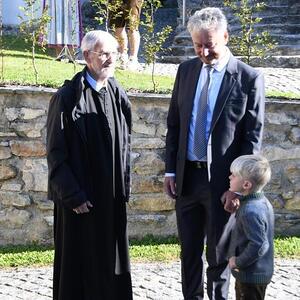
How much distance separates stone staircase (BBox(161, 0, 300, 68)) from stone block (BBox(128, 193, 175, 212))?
11.4 ft

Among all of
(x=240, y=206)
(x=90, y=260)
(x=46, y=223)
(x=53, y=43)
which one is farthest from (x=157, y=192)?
(x=53, y=43)

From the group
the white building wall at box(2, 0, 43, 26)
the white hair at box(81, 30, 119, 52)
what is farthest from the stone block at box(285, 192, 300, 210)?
the white building wall at box(2, 0, 43, 26)

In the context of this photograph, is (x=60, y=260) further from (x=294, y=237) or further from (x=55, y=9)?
(x=55, y=9)

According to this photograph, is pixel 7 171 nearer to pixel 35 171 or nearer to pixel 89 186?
pixel 35 171

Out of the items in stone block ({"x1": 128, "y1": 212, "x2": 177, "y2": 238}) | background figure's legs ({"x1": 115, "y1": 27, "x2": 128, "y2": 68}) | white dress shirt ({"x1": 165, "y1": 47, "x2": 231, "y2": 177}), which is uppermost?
background figure's legs ({"x1": 115, "y1": 27, "x2": 128, "y2": 68})

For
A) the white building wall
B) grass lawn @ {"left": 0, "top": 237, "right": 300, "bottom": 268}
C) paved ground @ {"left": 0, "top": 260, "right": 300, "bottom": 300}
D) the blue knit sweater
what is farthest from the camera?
the white building wall

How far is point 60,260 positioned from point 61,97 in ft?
3.38

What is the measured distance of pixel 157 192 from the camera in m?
6.24

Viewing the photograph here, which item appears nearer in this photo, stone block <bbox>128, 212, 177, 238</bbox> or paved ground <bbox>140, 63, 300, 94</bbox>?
stone block <bbox>128, 212, 177, 238</bbox>

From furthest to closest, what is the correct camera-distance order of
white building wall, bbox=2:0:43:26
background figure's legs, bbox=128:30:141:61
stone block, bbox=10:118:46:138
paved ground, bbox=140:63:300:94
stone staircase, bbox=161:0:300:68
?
white building wall, bbox=2:0:43:26 → stone staircase, bbox=161:0:300:68 → background figure's legs, bbox=128:30:141:61 → paved ground, bbox=140:63:300:94 → stone block, bbox=10:118:46:138

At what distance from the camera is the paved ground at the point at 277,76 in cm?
770

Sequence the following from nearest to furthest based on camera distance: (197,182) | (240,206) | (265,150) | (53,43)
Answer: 1. (240,206)
2. (197,182)
3. (265,150)
4. (53,43)

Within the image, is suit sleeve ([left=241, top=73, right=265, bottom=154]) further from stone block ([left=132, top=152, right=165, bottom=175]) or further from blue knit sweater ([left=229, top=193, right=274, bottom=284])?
stone block ([left=132, top=152, right=165, bottom=175])

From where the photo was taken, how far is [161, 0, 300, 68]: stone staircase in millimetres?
9484
